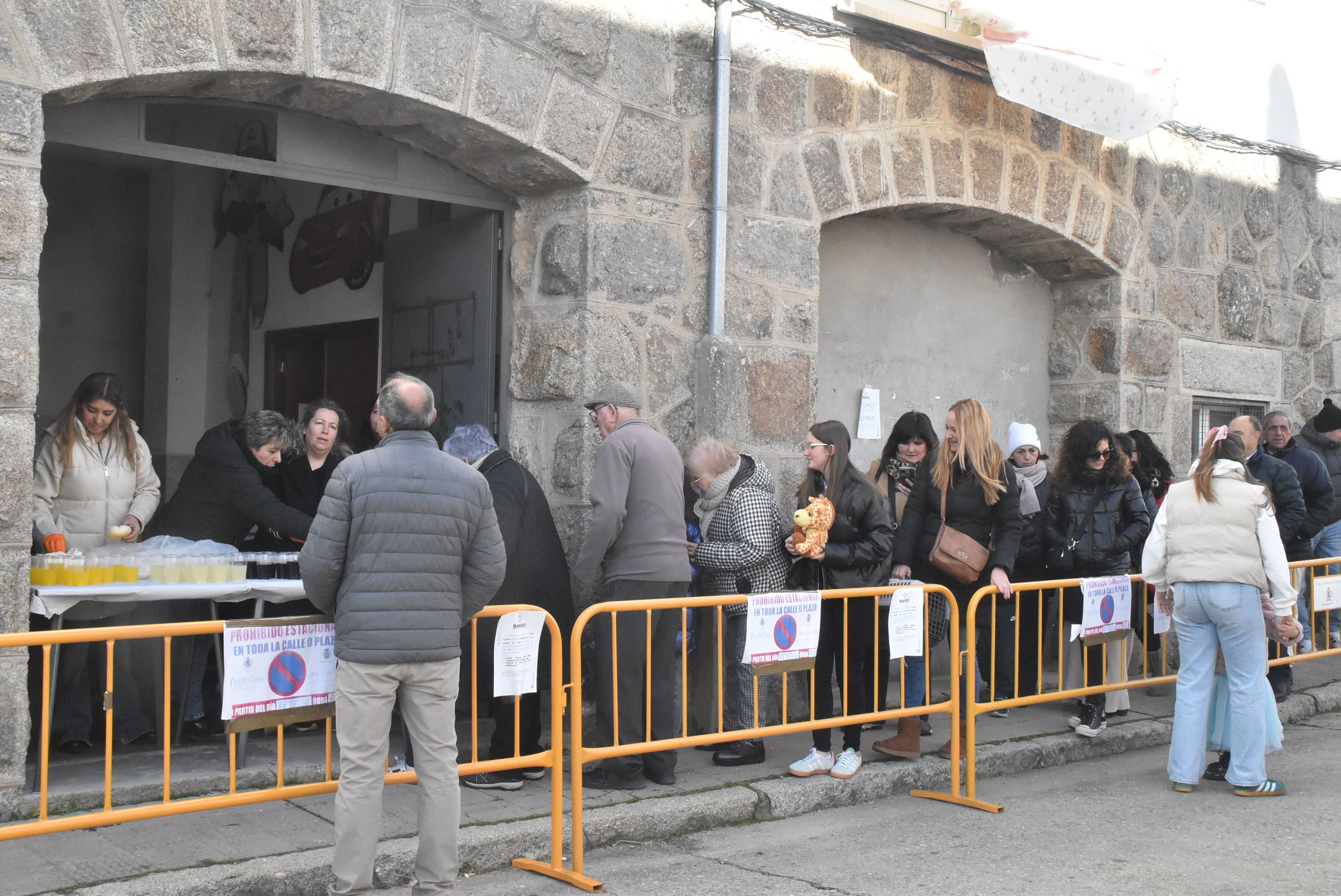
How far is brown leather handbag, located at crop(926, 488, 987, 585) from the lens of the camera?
6184mm

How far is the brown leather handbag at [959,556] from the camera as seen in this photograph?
6184 millimetres

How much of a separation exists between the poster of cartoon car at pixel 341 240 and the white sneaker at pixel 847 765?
13.1 ft

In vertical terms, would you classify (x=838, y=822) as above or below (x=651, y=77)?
below

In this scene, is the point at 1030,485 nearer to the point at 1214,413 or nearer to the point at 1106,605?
the point at 1106,605

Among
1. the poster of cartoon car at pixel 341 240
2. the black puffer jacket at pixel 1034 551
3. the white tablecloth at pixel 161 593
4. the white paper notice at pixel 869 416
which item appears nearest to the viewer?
the white tablecloth at pixel 161 593

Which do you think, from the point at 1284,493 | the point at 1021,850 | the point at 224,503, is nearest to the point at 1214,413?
the point at 1284,493

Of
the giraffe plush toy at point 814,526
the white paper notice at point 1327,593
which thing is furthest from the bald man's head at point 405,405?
the white paper notice at point 1327,593

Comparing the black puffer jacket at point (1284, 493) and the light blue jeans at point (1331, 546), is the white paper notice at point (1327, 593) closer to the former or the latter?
the black puffer jacket at point (1284, 493)

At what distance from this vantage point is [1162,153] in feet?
29.2

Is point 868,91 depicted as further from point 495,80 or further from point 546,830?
point 546,830

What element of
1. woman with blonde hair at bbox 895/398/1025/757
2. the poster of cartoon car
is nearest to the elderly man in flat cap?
woman with blonde hair at bbox 895/398/1025/757

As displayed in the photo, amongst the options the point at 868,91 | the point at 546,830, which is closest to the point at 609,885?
the point at 546,830

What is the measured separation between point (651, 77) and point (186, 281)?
466 cm

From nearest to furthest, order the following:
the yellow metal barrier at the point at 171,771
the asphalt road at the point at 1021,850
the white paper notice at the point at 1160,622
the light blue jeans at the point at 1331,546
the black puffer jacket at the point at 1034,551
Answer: the yellow metal barrier at the point at 171,771 → the asphalt road at the point at 1021,850 → the white paper notice at the point at 1160,622 → the black puffer jacket at the point at 1034,551 → the light blue jeans at the point at 1331,546
